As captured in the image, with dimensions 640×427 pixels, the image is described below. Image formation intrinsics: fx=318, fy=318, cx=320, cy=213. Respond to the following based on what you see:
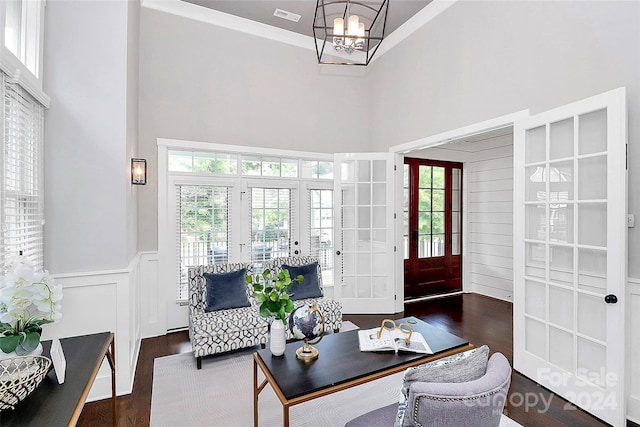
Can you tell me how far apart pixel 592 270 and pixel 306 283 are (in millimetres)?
2580

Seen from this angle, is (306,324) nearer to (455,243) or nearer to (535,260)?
(535,260)

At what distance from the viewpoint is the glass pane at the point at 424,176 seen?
17.5 feet

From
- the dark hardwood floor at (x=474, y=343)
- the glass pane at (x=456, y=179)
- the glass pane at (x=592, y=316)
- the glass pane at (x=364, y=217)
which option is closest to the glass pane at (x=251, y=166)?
the glass pane at (x=364, y=217)

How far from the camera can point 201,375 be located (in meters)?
2.76

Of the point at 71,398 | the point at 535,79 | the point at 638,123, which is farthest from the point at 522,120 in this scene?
the point at 71,398

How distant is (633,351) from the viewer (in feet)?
7.00

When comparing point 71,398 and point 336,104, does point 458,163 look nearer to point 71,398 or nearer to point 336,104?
point 336,104

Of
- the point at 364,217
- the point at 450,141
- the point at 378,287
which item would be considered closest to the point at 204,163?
the point at 364,217

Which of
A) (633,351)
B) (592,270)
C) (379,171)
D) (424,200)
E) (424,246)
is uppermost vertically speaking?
(379,171)

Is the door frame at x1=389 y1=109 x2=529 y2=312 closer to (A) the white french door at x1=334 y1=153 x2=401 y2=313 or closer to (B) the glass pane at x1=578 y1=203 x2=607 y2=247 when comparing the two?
(A) the white french door at x1=334 y1=153 x2=401 y2=313

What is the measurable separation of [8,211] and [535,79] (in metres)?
3.94

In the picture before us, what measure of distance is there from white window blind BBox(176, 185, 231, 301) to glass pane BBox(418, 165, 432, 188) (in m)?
3.14

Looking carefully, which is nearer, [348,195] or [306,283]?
[306,283]

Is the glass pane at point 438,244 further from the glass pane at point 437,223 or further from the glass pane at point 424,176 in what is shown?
the glass pane at point 424,176
